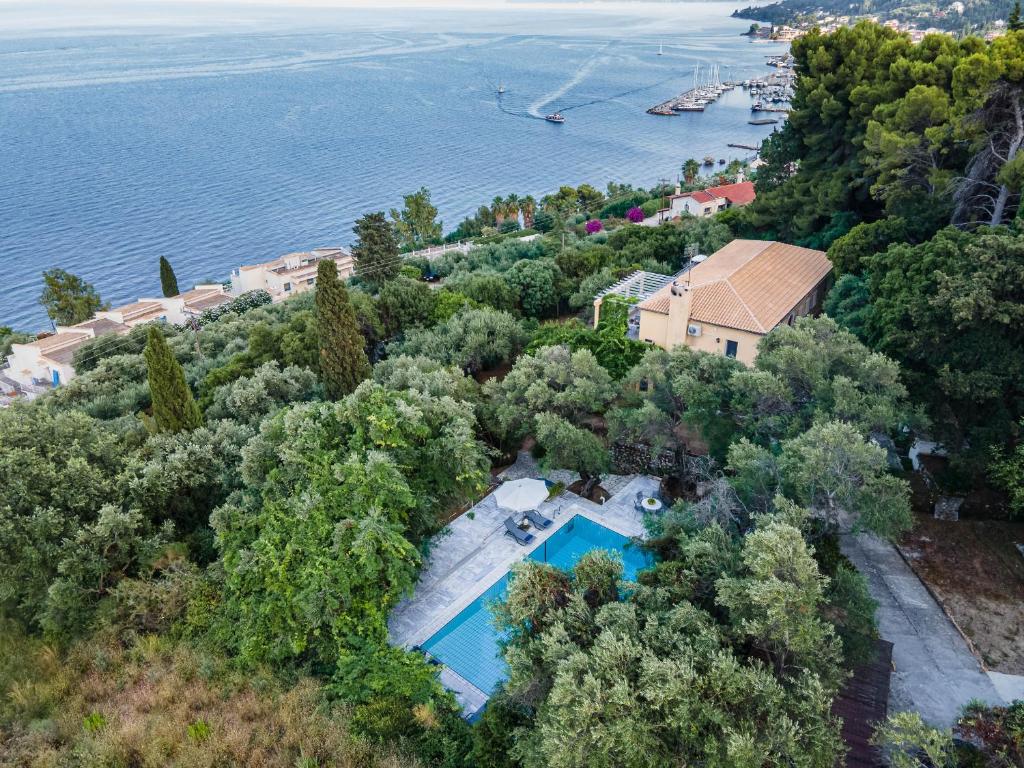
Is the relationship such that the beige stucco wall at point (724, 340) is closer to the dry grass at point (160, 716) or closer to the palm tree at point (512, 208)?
the dry grass at point (160, 716)

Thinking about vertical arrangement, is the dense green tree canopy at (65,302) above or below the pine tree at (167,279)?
below

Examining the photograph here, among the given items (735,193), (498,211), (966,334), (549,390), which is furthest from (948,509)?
(498,211)

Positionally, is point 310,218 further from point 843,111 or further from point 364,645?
point 364,645

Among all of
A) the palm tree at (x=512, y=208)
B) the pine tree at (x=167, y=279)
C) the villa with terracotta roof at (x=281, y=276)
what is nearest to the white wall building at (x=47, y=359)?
the pine tree at (x=167, y=279)

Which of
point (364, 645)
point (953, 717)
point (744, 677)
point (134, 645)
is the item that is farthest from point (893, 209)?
point (134, 645)

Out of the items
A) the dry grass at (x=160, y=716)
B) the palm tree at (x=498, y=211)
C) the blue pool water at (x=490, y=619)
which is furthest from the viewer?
the palm tree at (x=498, y=211)
